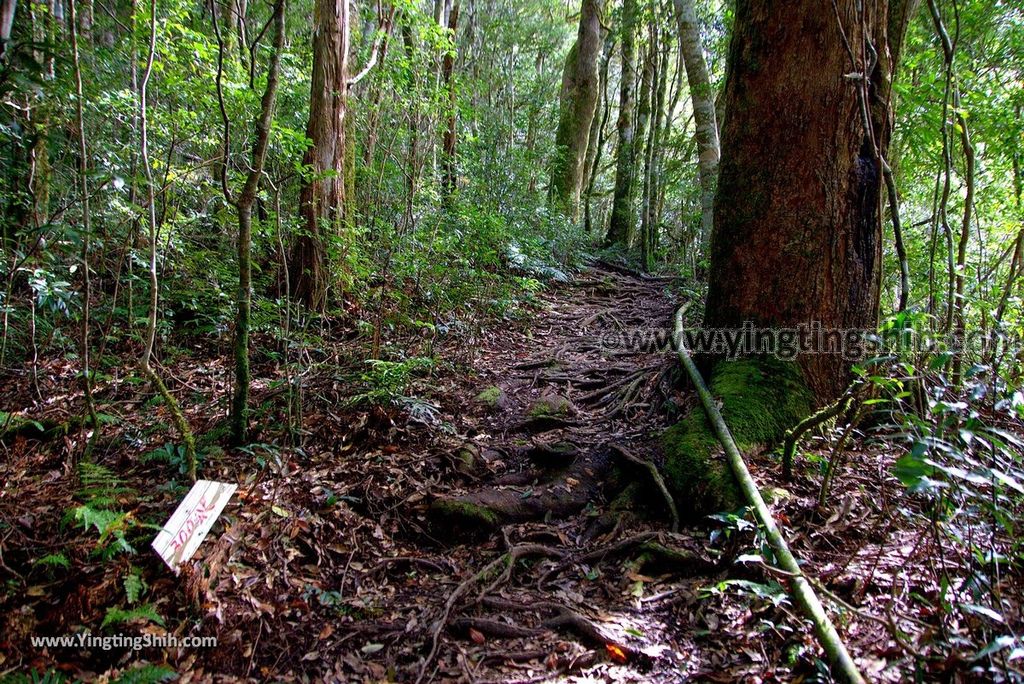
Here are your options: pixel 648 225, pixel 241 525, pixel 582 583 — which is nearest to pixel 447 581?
pixel 582 583

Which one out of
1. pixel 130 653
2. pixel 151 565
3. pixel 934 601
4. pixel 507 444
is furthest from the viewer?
pixel 507 444

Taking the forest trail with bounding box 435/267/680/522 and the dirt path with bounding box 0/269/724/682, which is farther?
the forest trail with bounding box 435/267/680/522

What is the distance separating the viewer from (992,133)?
5180 millimetres

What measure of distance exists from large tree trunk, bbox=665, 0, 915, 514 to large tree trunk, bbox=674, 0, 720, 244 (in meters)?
4.54

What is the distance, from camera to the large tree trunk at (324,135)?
6164 mm

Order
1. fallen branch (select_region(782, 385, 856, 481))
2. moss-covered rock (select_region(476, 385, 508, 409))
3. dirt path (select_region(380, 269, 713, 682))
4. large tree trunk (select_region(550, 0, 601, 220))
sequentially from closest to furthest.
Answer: dirt path (select_region(380, 269, 713, 682)), fallen branch (select_region(782, 385, 856, 481)), moss-covered rock (select_region(476, 385, 508, 409)), large tree trunk (select_region(550, 0, 601, 220))

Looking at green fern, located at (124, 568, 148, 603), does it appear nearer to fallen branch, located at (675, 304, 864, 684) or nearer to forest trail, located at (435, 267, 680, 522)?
forest trail, located at (435, 267, 680, 522)

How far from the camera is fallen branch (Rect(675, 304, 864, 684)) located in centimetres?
174

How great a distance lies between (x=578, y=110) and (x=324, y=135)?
1010 centimetres

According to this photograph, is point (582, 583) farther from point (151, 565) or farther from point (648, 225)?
point (648, 225)

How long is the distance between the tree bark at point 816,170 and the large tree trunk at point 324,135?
460cm

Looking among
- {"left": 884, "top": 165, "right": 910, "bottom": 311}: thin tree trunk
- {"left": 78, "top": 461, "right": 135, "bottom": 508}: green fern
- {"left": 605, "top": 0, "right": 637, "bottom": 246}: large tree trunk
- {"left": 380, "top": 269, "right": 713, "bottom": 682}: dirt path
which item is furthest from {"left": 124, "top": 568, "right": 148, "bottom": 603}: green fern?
{"left": 605, "top": 0, "right": 637, "bottom": 246}: large tree trunk

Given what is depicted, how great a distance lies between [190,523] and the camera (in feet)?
8.63

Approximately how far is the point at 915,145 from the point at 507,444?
220 inches
